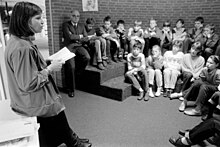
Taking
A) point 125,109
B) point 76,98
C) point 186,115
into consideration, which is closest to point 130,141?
point 125,109

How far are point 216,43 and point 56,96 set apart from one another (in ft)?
12.1

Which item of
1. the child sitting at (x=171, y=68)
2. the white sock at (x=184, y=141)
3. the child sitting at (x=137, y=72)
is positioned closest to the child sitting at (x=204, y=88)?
the child sitting at (x=171, y=68)

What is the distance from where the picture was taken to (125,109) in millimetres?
3133

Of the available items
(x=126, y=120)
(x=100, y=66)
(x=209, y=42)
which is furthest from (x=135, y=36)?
(x=126, y=120)

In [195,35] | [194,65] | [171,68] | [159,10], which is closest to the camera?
[194,65]

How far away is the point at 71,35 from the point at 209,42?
2.78 meters

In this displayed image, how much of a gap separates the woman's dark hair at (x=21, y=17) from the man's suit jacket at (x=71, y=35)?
92.2 inches

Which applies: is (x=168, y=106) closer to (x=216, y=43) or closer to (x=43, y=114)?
(x=216, y=43)

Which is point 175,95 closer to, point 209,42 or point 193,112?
point 193,112

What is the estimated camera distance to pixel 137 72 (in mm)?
3738

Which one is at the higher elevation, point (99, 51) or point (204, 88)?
point (99, 51)

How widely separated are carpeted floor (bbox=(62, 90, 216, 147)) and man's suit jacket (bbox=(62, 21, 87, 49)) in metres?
1.00

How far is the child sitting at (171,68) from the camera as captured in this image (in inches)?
141

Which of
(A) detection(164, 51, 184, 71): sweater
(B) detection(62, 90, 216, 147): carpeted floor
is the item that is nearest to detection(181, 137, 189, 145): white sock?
(B) detection(62, 90, 216, 147): carpeted floor
